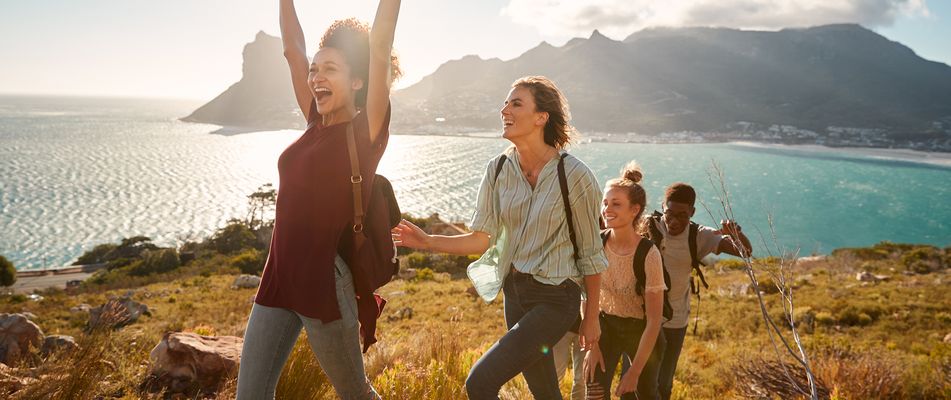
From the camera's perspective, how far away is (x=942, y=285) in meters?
19.8

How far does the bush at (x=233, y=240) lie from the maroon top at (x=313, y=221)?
50114 mm

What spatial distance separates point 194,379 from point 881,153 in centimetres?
16228

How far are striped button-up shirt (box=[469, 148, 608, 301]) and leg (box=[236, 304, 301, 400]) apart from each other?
949 millimetres

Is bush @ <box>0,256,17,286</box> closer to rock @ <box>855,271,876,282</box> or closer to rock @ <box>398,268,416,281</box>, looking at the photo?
rock @ <box>398,268,416,281</box>

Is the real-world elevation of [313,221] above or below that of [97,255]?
above

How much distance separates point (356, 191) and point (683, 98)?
184103mm

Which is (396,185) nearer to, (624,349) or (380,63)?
(624,349)

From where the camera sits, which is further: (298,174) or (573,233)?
(573,233)

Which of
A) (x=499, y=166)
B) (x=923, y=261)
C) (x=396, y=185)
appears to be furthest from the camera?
(x=396, y=185)

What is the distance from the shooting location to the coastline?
118m

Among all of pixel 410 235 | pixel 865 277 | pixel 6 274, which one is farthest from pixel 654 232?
pixel 6 274

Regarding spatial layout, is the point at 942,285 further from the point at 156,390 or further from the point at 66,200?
the point at 66,200

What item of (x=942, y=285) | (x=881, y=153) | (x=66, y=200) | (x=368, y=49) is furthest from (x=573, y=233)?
(x=881, y=153)

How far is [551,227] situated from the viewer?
7.19ft
